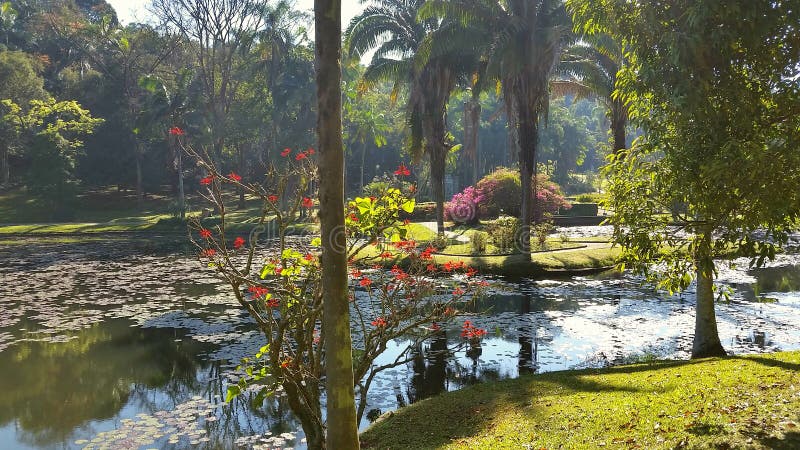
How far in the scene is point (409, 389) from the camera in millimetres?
11328

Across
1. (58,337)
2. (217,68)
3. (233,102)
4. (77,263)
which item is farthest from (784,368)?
(217,68)

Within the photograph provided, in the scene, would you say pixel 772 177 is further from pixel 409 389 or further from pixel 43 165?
pixel 43 165

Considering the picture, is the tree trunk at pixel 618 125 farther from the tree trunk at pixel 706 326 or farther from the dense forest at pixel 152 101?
the tree trunk at pixel 706 326

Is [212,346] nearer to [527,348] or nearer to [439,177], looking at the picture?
[527,348]

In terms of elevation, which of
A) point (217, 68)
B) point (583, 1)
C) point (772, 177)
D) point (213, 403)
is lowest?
point (213, 403)

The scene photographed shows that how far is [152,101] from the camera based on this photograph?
4769 centimetres

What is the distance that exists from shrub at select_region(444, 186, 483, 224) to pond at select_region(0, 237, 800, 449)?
52.6ft

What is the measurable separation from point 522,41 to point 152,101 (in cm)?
3493

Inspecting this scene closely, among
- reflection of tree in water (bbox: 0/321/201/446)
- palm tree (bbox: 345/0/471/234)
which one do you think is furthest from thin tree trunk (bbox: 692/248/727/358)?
palm tree (bbox: 345/0/471/234)

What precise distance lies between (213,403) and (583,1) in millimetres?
9314

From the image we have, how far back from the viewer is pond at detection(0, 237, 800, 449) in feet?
33.3

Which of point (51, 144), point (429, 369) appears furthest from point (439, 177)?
point (51, 144)

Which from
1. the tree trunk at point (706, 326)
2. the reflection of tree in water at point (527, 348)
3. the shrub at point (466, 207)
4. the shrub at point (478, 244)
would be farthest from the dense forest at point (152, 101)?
the tree trunk at point (706, 326)

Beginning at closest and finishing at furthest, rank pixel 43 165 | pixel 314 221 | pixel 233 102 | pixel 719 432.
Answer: pixel 719 432, pixel 314 221, pixel 43 165, pixel 233 102
